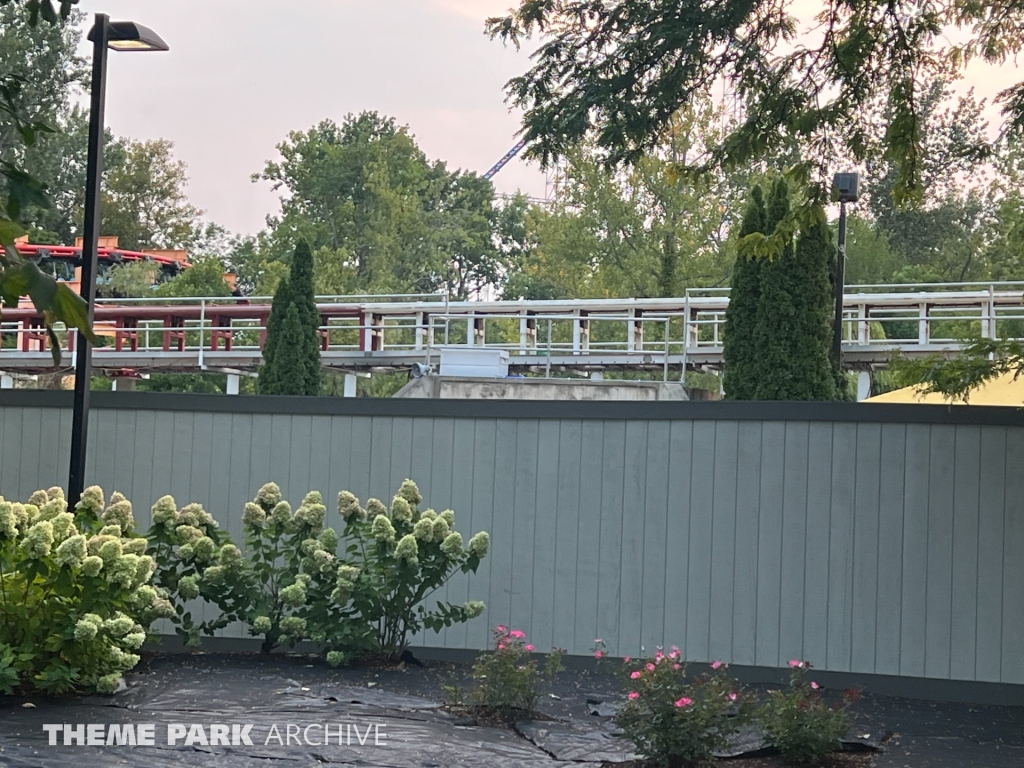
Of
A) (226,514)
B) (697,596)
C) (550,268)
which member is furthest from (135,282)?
(697,596)

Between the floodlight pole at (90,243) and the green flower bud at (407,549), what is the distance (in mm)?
2325

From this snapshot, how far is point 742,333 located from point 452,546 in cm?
782

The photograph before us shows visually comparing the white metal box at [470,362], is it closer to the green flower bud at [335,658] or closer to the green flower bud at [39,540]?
the green flower bud at [335,658]

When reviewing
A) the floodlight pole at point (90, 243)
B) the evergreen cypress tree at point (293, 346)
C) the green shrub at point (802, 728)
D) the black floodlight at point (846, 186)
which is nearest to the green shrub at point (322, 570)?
the floodlight pole at point (90, 243)

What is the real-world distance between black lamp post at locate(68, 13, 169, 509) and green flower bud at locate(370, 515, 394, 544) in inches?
84.5

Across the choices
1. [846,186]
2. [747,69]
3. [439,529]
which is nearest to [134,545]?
[439,529]

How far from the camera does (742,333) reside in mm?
14203

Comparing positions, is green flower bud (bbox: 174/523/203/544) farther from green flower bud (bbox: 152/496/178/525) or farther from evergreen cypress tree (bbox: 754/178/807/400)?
evergreen cypress tree (bbox: 754/178/807/400)

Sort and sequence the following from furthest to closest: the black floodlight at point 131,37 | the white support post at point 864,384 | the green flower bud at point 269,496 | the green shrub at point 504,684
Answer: the white support post at point 864,384 < the black floodlight at point 131,37 < the green flower bud at point 269,496 < the green shrub at point 504,684

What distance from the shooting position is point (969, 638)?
7.80 metres

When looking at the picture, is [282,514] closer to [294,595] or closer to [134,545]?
[294,595]

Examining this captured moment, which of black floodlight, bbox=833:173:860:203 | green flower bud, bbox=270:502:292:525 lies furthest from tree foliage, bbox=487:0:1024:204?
green flower bud, bbox=270:502:292:525

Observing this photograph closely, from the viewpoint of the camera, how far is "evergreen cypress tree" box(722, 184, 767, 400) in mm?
14102

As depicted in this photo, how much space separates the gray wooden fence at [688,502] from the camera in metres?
7.89
